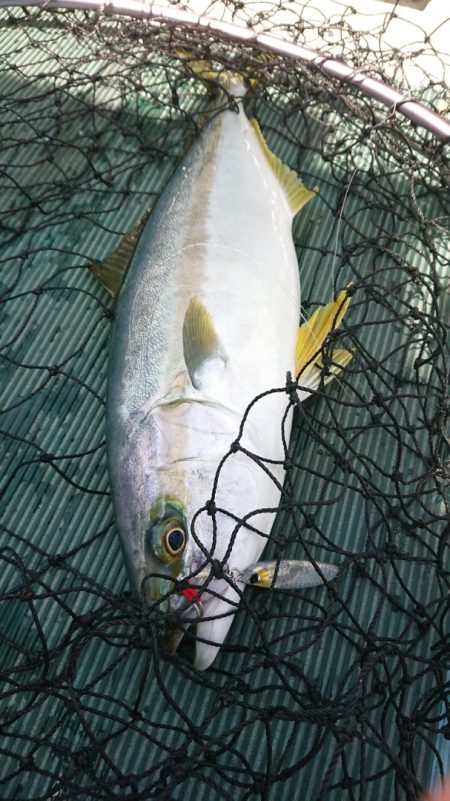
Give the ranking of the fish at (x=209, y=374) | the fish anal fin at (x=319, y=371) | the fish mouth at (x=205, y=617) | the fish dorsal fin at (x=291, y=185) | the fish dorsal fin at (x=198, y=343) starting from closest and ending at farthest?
the fish mouth at (x=205, y=617), the fish at (x=209, y=374), the fish dorsal fin at (x=198, y=343), the fish anal fin at (x=319, y=371), the fish dorsal fin at (x=291, y=185)

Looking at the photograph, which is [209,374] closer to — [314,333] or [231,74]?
[314,333]

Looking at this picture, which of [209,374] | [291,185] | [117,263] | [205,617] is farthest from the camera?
[291,185]

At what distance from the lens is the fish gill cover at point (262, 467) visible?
5.92ft

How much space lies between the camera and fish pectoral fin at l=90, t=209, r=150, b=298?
8.46 feet

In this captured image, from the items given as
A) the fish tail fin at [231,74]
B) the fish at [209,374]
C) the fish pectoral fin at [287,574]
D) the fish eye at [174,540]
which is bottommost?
the fish eye at [174,540]

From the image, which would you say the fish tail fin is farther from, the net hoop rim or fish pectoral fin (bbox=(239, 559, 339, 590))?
fish pectoral fin (bbox=(239, 559, 339, 590))

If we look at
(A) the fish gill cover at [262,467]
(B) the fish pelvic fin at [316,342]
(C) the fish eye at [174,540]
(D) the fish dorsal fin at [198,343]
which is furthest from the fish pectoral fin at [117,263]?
(C) the fish eye at [174,540]

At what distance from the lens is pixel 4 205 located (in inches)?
119

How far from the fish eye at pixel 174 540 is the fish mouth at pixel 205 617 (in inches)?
4.2

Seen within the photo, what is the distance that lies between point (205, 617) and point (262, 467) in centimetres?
39

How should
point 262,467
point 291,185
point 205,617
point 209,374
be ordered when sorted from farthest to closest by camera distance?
point 291,185 < point 209,374 < point 262,467 < point 205,617

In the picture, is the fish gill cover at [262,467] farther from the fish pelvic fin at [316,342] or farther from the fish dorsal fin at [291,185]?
the fish dorsal fin at [291,185]

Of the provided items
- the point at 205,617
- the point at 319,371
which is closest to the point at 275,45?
the point at 319,371

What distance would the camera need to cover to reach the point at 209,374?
2107 mm
